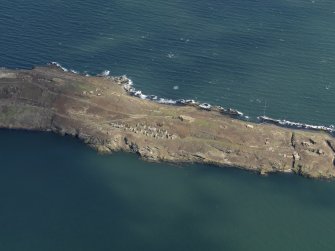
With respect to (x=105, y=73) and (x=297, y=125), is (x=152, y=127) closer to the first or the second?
(x=105, y=73)

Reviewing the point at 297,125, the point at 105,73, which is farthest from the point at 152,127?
the point at 297,125

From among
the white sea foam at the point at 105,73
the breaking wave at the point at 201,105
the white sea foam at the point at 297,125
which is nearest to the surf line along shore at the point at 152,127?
the breaking wave at the point at 201,105

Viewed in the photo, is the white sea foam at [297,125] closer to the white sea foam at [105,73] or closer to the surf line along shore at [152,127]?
the surf line along shore at [152,127]

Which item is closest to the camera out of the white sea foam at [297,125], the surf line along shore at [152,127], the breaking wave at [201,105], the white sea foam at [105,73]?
the surf line along shore at [152,127]

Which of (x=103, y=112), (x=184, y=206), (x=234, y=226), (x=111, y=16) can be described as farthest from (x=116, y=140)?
(x=111, y=16)

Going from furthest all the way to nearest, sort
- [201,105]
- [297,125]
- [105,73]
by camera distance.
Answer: [105,73] → [201,105] → [297,125]

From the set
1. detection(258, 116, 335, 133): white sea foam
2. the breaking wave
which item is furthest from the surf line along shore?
detection(258, 116, 335, 133): white sea foam

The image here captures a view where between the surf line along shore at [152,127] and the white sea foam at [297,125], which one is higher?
the white sea foam at [297,125]

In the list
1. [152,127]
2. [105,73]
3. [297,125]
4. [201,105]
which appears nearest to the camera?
[152,127]
